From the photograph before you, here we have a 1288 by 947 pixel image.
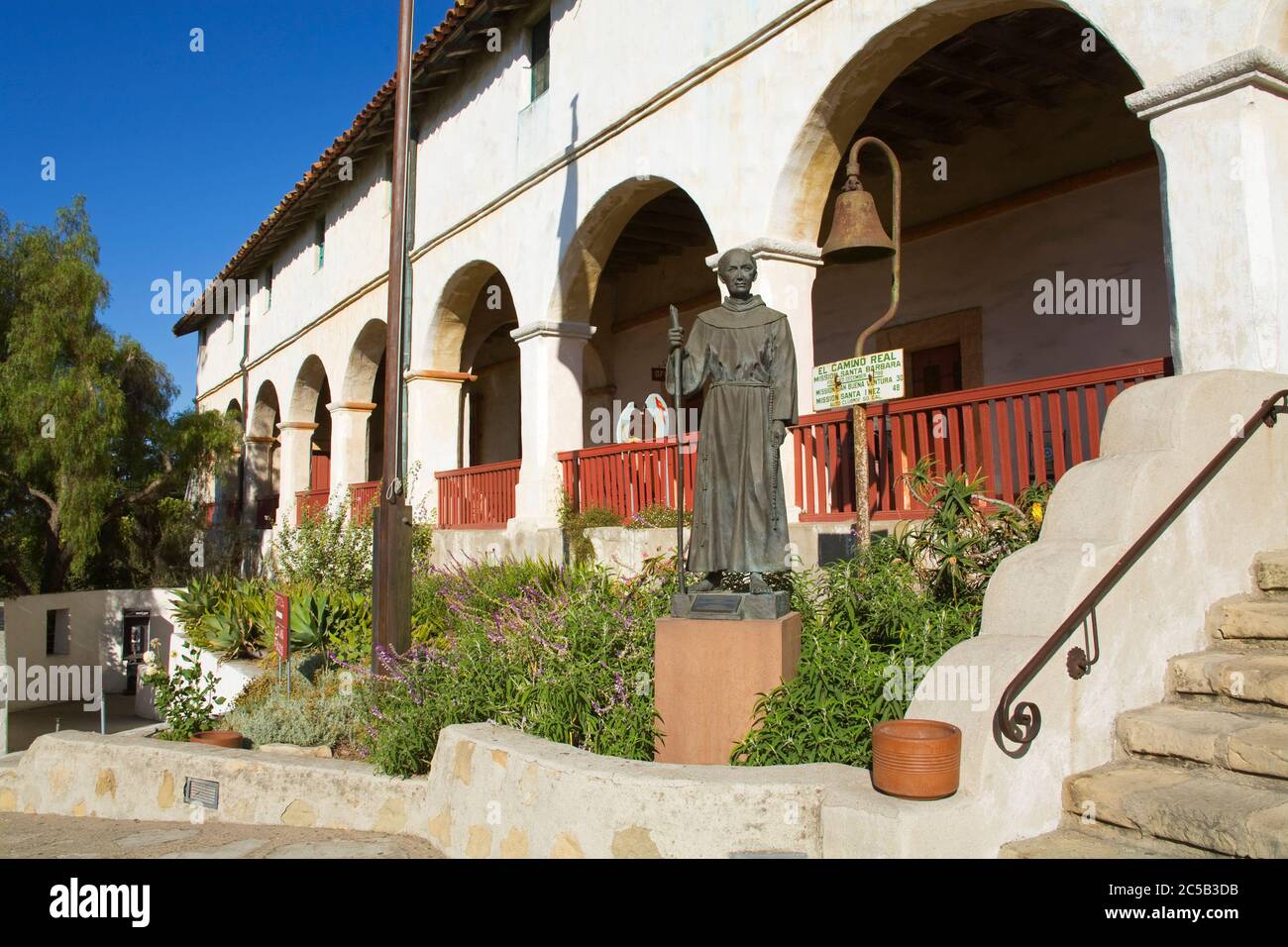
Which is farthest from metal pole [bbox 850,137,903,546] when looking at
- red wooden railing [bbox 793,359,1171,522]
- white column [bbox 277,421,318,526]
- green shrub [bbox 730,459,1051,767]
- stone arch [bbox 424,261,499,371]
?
white column [bbox 277,421,318,526]

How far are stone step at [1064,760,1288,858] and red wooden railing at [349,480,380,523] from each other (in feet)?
33.5

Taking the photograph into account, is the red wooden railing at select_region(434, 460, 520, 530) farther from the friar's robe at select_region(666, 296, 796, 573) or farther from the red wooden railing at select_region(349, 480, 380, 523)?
the friar's robe at select_region(666, 296, 796, 573)

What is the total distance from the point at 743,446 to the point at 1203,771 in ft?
7.29

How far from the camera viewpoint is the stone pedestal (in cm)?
416

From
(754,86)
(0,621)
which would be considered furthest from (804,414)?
(0,621)

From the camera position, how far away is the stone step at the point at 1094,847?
2984mm

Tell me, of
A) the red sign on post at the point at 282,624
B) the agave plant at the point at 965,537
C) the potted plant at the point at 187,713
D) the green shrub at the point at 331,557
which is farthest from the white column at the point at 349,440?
the agave plant at the point at 965,537

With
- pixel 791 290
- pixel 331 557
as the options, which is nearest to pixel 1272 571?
pixel 791 290

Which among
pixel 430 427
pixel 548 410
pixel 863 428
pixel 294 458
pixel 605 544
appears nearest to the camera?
pixel 863 428

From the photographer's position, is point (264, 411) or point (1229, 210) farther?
point (264, 411)

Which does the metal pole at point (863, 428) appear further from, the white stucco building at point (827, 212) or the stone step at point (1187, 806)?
the stone step at point (1187, 806)

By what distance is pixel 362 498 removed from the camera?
563 inches

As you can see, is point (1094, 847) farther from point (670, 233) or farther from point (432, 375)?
point (432, 375)
